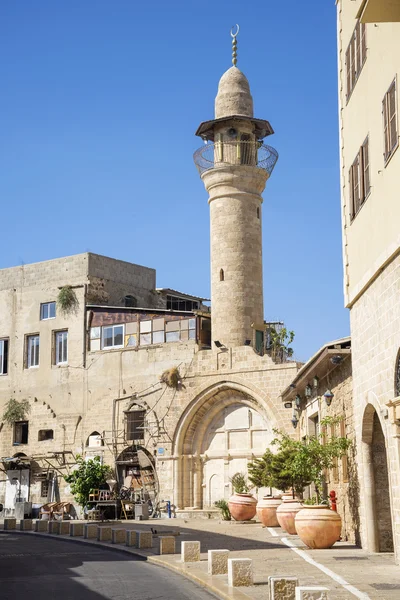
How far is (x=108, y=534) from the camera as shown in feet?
67.2

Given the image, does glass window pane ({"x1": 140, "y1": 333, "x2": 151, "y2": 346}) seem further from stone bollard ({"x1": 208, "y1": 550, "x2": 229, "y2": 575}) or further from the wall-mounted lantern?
stone bollard ({"x1": 208, "y1": 550, "x2": 229, "y2": 575})

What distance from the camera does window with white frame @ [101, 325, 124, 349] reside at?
34.8 metres

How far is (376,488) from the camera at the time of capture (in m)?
14.6

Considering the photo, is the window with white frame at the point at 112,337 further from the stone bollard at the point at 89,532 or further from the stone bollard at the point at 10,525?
the stone bollard at the point at 89,532

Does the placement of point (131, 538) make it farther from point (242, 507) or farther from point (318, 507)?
point (242, 507)

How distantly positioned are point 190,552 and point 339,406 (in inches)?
214

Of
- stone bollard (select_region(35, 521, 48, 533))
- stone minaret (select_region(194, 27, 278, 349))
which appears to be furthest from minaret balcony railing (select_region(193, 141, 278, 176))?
stone bollard (select_region(35, 521, 48, 533))

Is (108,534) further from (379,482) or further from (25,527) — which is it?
(379,482)

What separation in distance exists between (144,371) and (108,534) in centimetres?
1343

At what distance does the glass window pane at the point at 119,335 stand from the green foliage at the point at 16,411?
5.51m

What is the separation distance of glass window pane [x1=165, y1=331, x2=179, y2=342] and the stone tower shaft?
2310 millimetres

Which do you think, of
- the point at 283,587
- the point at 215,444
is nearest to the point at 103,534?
the point at 215,444

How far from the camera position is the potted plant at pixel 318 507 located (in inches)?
612

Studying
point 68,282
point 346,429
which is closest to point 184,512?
point 68,282
